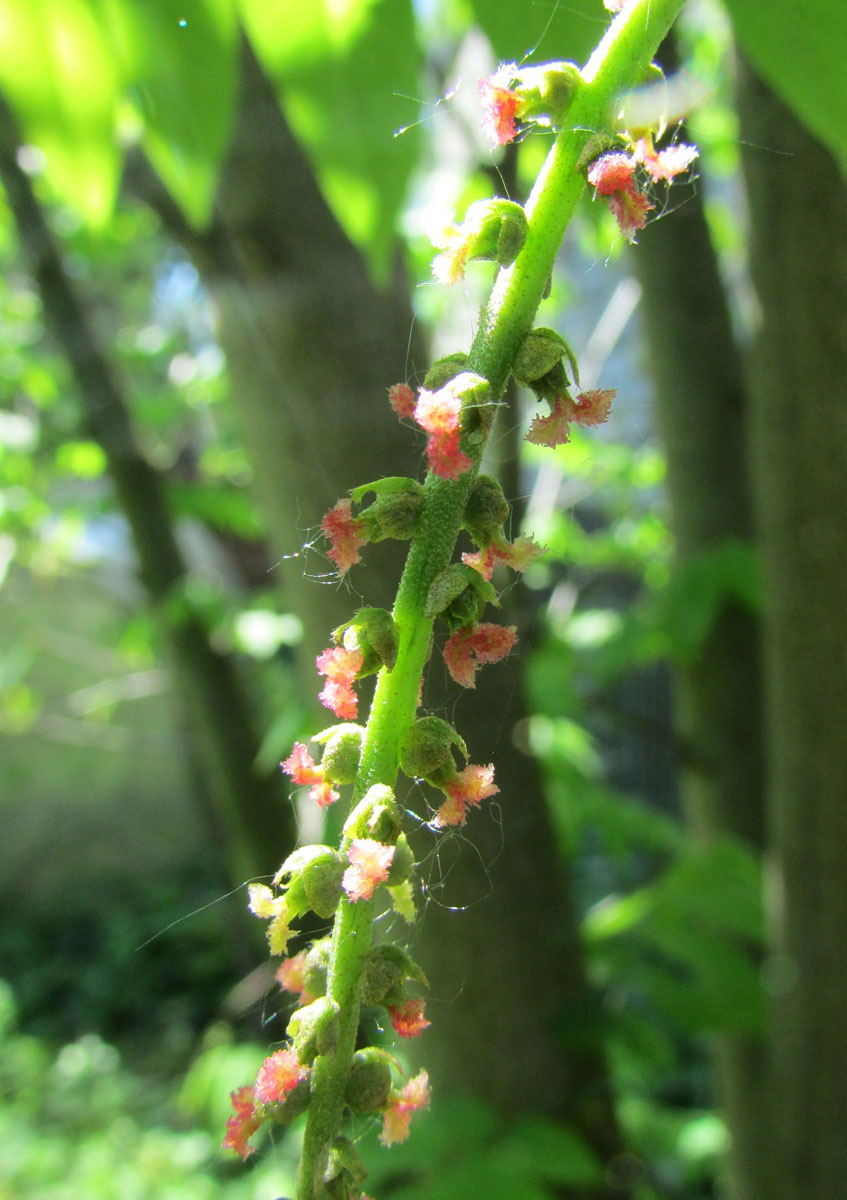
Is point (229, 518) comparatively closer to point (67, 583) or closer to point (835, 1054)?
point (835, 1054)

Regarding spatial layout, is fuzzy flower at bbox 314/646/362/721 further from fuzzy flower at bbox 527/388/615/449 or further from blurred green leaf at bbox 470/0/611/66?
blurred green leaf at bbox 470/0/611/66

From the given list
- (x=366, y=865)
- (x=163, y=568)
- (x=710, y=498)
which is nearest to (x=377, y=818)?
(x=366, y=865)

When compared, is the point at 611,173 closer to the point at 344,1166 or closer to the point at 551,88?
the point at 551,88

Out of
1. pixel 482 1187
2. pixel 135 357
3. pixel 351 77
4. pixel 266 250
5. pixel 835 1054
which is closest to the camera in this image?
pixel 351 77

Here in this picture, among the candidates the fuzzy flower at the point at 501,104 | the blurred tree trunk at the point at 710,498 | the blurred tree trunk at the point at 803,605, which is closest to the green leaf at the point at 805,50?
the fuzzy flower at the point at 501,104

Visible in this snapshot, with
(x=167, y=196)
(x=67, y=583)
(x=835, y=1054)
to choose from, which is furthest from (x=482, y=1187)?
(x=67, y=583)

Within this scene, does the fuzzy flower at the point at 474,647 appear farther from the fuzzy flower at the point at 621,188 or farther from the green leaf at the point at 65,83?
the green leaf at the point at 65,83
